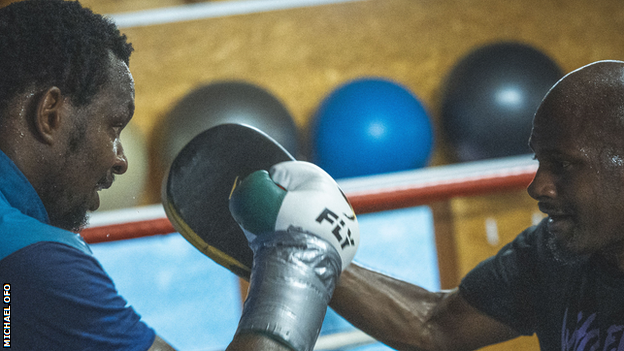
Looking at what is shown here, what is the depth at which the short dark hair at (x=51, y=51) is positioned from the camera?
724 millimetres

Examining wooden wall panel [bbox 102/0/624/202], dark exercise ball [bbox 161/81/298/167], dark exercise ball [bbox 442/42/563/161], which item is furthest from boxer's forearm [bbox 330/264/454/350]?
wooden wall panel [bbox 102/0/624/202]

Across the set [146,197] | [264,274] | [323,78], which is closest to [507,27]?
[323,78]

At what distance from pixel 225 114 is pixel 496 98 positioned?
1.19m

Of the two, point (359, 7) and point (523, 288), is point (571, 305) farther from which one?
point (359, 7)

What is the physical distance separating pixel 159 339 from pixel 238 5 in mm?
2520

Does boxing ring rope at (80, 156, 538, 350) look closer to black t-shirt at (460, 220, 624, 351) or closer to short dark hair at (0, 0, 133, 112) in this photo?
black t-shirt at (460, 220, 624, 351)

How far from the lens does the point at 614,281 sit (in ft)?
2.94

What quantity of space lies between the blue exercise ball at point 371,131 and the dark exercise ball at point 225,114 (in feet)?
0.57

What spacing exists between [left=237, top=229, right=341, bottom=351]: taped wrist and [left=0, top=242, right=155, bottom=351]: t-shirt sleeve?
16 centimetres

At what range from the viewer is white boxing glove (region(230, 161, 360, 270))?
81 cm

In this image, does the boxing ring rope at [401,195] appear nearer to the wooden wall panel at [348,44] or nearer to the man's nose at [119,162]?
the man's nose at [119,162]

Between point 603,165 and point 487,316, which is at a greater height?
point 603,165

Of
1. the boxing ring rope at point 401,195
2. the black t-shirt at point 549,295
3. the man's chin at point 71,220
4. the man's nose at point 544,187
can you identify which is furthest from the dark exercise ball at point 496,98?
the man's chin at point 71,220

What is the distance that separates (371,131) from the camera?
264 cm
